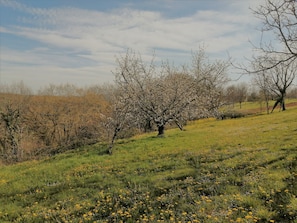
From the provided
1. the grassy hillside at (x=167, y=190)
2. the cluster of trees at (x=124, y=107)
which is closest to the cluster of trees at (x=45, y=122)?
the cluster of trees at (x=124, y=107)

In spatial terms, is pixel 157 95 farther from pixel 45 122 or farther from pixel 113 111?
pixel 45 122

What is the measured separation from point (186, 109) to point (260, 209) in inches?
939

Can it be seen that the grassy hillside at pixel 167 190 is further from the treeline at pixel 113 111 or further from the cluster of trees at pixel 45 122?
the cluster of trees at pixel 45 122

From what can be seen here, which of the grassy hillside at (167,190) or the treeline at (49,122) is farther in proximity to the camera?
the treeline at (49,122)

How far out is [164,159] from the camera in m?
15.8

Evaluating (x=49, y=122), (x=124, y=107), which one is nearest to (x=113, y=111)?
(x=124, y=107)

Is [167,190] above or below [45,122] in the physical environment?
below

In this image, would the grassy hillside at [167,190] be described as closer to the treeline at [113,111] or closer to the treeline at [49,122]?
the treeline at [113,111]

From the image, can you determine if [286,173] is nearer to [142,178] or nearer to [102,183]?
[142,178]

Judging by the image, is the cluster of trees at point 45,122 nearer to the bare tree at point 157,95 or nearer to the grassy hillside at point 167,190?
the bare tree at point 157,95

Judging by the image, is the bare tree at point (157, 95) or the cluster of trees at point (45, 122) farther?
the cluster of trees at point (45, 122)

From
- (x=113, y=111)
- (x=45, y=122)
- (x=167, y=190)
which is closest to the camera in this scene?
(x=167, y=190)

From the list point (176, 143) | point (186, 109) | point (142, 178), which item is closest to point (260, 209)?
point (142, 178)

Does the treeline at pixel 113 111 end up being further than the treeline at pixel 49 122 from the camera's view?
No
